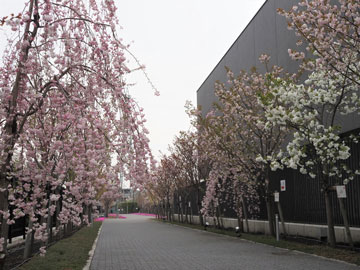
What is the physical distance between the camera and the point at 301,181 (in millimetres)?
19406

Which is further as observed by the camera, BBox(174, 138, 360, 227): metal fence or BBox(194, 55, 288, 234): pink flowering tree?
BBox(194, 55, 288, 234): pink flowering tree

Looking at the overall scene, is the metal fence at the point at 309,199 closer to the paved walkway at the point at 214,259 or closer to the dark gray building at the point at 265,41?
the paved walkway at the point at 214,259

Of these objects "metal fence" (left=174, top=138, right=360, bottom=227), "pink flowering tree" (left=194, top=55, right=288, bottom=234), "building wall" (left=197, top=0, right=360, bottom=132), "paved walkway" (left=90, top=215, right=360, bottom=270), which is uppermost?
"building wall" (left=197, top=0, right=360, bottom=132)

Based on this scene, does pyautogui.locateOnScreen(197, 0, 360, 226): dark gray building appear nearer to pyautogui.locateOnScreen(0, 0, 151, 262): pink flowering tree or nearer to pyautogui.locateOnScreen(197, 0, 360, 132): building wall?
pyautogui.locateOnScreen(197, 0, 360, 132): building wall

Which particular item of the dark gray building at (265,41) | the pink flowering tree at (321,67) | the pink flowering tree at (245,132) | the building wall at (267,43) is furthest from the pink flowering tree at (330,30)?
the dark gray building at (265,41)

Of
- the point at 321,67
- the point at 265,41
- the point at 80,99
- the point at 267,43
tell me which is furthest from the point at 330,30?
the point at 265,41

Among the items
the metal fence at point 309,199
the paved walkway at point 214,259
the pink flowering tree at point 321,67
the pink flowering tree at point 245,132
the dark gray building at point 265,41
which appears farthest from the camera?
the dark gray building at point 265,41

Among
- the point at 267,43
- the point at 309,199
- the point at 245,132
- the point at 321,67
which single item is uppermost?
the point at 267,43

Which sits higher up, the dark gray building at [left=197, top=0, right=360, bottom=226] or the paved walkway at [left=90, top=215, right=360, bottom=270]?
the dark gray building at [left=197, top=0, right=360, bottom=226]

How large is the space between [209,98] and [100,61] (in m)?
32.0

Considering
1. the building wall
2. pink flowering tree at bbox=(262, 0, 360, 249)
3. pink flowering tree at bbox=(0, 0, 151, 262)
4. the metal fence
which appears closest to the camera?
pink flowering tree at bbox=(0, 0, 151, 262)

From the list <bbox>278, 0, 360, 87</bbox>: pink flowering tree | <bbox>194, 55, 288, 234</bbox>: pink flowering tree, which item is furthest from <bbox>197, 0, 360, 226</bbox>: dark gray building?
<bbox>278, 0, 360, 87</bbox>: pink flowering tree

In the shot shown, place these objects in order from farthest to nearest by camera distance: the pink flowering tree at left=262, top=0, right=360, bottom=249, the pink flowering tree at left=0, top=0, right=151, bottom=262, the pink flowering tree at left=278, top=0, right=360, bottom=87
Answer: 1. the pink flowering tree at left=262, top=0, right=360, bottom=249
2. the pink flowering tree at left=278, top=0, right=360, bottom=87
3. the pink flowering tree at left=0, top=0, right=151, bottom=262

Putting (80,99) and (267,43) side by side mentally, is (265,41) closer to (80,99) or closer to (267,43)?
(267,43)
